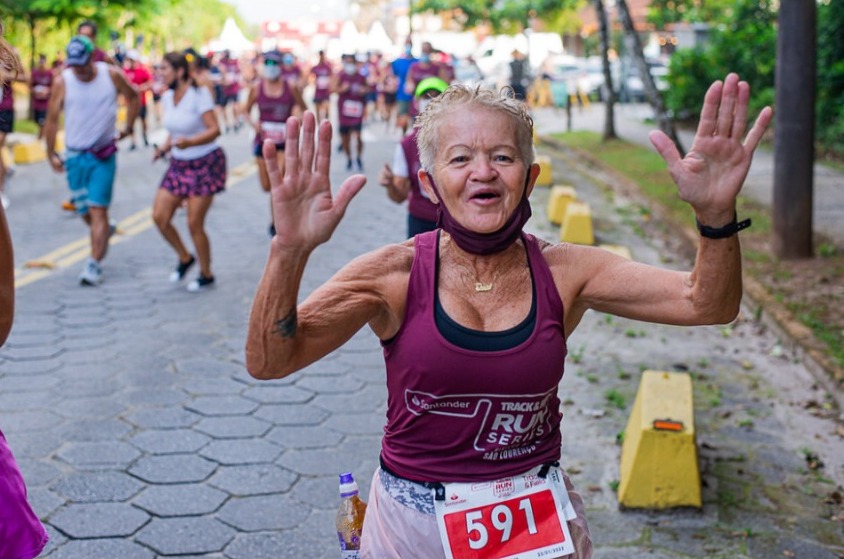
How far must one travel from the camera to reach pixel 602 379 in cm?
685

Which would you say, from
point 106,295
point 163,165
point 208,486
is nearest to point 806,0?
point 106,295

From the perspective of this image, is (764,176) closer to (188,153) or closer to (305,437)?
(188,153)

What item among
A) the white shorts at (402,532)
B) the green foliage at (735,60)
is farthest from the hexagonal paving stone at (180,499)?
the green foliage at (735,60)

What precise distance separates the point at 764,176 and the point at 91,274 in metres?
9.99

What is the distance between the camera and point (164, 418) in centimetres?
596

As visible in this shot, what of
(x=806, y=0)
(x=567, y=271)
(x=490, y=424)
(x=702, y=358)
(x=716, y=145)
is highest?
(x=806, y=0)

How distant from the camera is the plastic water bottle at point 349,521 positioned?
2.97m

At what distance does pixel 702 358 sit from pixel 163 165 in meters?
12.6

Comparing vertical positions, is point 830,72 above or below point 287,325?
above

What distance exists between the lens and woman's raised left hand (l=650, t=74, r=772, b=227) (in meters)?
2.67

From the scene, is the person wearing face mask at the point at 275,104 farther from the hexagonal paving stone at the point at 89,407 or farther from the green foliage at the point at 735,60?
the green foliage at the point at 735,60

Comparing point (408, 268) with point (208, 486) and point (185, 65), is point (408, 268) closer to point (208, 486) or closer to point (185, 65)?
point (208, 486)

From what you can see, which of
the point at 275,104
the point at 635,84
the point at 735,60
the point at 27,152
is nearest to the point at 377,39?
the point at 635,84

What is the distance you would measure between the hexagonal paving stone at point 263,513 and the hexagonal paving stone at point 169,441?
704mm
